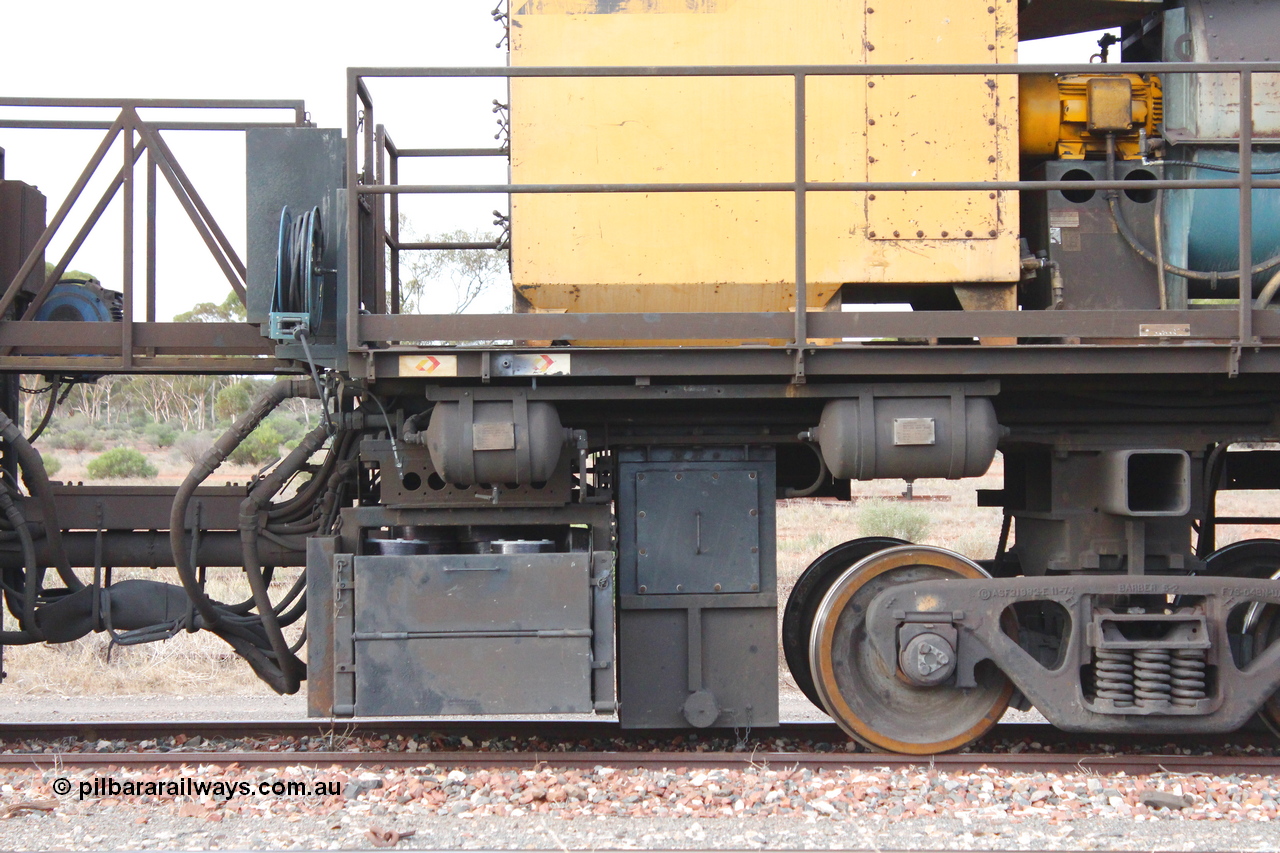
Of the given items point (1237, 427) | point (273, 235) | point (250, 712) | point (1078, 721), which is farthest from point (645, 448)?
point (250, 712)

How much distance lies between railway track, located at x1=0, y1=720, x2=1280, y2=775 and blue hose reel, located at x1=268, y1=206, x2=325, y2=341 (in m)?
2.17

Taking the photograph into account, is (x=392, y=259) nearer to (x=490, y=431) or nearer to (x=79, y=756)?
(x=490, y=431)

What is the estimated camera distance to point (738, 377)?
4.87 meters

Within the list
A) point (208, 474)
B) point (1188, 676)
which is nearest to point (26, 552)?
point (208, 474)

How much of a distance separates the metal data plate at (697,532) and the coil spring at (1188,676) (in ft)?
6.87

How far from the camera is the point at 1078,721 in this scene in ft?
16.2

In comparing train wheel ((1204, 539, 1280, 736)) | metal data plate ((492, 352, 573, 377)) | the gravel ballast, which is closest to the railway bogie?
metal data plate ((492, 352, 573, 377))

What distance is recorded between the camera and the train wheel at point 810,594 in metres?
5.80

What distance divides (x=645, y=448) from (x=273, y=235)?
2174 millimetres

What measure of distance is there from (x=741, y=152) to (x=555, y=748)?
336cm

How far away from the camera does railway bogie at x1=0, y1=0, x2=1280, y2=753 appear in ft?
15.5

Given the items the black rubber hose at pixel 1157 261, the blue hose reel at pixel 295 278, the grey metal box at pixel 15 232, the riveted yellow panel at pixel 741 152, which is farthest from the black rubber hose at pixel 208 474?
the black rubber hose at pixel 1157 261

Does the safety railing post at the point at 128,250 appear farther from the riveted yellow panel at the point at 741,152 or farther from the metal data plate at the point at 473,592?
the riveted yellow panel at the point at 741,152

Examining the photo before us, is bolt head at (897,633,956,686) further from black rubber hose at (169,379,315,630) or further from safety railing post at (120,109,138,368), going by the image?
safety railing post at (120,109,138,368)
